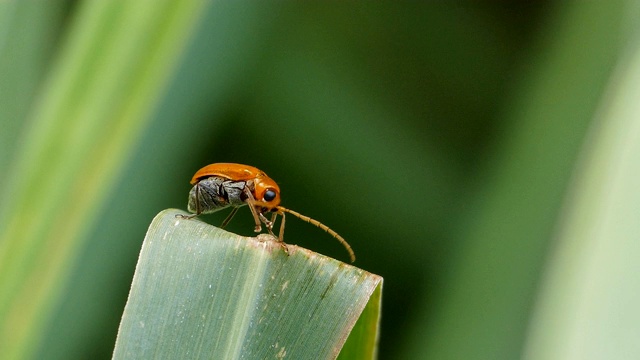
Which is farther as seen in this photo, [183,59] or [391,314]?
[391,314]

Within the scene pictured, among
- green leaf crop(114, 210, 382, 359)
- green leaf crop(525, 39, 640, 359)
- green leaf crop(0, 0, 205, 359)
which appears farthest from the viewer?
green leaf crop(0, 0, 205, 359)

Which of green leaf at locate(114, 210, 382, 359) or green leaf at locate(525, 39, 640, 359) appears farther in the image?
green leaf at locate(114, 210, 382, 359)

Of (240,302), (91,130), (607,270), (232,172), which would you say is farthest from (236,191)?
(607,270)

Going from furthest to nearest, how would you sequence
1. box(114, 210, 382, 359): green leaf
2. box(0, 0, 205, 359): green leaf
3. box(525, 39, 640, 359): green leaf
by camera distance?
1. box(0, 0, 205, 359): green leaf
2. box(114, 210, 382, 359): green leaf
3. box(525, 39, 640, 359): green leaf

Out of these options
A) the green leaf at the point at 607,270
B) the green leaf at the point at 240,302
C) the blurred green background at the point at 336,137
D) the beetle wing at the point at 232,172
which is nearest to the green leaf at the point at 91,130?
the blurred green background at the point at 336,137

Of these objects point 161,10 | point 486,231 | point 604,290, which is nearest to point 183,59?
point 161,10

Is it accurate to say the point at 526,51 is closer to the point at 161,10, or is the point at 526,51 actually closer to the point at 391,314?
the point at 391,314

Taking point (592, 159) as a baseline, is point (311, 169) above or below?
below

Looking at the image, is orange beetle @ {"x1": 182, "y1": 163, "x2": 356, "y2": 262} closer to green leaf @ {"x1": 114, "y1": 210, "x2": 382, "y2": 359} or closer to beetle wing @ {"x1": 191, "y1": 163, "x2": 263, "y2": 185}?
beetle wing @ {"x1": 191, "y1": 163, "x2": 263, "y2": 185}

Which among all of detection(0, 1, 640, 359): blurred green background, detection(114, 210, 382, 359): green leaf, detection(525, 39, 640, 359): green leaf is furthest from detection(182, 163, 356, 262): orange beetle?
detection(525, 39, 640, 359): green leaf
